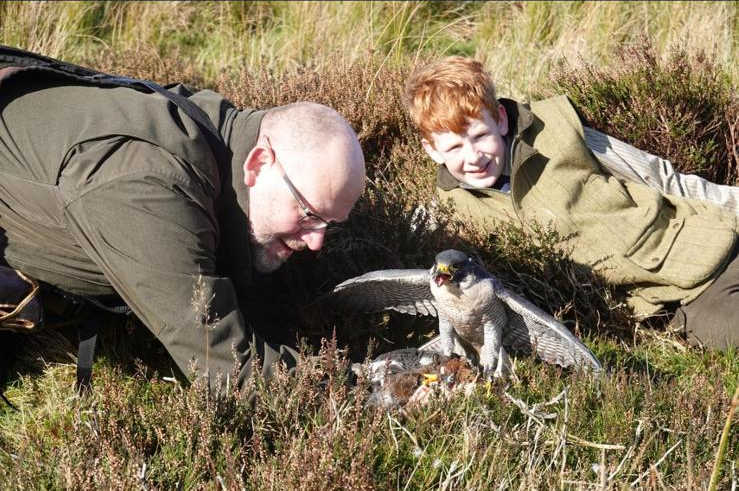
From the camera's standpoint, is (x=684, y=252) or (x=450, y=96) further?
(x=684, y=252)

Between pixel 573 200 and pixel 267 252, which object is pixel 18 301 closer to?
pixel 267 252

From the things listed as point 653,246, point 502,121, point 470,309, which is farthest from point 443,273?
point 653,246

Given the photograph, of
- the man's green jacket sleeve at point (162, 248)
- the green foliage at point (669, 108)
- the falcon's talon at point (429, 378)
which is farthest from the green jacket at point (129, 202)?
the green foliage at point (669, 108)

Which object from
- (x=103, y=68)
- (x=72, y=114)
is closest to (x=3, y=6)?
(x=103, y=68)

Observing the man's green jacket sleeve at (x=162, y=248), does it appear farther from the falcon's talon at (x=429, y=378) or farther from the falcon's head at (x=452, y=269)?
the falcon's head at (x=452, y=269)

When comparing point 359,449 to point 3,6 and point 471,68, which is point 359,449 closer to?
point 471,68

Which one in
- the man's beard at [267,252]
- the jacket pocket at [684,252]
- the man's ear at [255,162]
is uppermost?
the man's ear at [255,162]

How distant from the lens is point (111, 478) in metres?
2.44

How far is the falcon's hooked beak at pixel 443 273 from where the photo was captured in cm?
325

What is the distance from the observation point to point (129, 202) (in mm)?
2803

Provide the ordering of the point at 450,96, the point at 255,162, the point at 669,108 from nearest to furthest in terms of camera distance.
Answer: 1. the point at 255,162
2. the point at 450,96
3. the point at 669,108

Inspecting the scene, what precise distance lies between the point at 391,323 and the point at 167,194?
1.61m

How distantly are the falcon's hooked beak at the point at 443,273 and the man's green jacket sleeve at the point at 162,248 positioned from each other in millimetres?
752

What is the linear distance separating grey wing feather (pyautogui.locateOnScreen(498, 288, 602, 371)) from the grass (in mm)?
84
